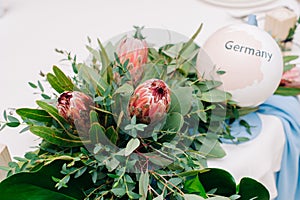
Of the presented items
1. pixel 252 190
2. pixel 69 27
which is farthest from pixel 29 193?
pixel 69 27

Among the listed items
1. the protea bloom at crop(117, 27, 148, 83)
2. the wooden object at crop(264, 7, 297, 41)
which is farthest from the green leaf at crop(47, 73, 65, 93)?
the wooden object at crop(264, 7, 297, 41)

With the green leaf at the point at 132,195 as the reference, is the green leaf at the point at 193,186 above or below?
below

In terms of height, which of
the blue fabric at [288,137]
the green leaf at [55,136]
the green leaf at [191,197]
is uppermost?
the green leaf at [55,136]

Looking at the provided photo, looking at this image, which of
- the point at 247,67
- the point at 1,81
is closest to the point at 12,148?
the point at 1,81

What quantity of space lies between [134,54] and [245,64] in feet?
0.72

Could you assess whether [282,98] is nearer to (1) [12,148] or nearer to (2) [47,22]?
(1) [12,148]

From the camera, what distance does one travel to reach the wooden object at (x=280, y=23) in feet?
3.51

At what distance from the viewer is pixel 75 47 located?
112cm

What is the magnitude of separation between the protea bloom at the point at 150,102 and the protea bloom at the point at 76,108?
0.21 ft

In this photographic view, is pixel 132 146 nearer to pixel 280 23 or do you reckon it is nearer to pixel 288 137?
pixel 288 137

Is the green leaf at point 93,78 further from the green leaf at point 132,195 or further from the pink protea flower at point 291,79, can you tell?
the pink protea flower at point 291,79

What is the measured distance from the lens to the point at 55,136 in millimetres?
635

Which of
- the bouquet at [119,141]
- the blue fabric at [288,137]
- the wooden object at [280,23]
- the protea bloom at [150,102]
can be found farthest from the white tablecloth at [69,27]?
the protea bloom at [150,102]

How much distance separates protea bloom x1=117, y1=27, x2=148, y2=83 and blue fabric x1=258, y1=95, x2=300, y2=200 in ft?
1.03
